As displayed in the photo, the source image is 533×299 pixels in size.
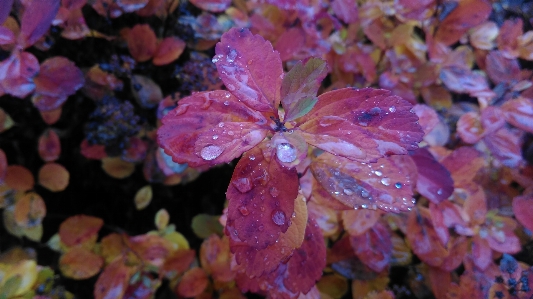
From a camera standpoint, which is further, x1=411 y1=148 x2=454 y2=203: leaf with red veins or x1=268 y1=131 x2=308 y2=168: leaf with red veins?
x1=411 y1=148 x2=454 y2=203: leaf with red veins

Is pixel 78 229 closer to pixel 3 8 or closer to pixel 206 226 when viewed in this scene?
pixel 206 226

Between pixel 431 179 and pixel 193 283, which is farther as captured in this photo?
pixel 193 283

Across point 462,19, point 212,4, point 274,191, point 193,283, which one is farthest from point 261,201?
point 462,19

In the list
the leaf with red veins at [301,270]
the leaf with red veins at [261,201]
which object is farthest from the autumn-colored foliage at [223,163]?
the leaf with red veins at [261,201]

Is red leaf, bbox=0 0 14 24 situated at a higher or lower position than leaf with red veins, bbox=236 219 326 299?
higher

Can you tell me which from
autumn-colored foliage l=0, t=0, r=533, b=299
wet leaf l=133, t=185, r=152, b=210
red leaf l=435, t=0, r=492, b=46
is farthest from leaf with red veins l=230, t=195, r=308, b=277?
red leaf l=435, t=0, r=492, b=46

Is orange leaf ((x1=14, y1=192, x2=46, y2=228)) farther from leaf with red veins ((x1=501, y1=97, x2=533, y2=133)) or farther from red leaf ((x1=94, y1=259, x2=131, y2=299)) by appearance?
leaf with red veins ((x1=501, y1=97, x2=533, y2=133))

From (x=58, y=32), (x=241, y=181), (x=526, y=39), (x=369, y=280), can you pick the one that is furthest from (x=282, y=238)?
(x=526, y=39)
